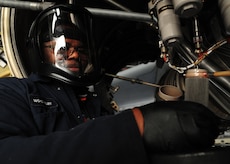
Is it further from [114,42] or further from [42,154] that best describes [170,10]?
[114,42]

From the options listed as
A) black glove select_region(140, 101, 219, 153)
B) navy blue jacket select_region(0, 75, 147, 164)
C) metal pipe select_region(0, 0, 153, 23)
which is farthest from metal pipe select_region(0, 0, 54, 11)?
black glove select_region(140, 101, 219, 153)

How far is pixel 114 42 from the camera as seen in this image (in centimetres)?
171

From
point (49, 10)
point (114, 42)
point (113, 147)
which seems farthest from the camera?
point (114, 42)

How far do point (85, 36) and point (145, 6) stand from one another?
549 millimetres

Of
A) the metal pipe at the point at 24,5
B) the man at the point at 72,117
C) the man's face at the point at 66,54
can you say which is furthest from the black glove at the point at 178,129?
the metal pipe at the point at 24,5

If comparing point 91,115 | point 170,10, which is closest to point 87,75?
point 91,115

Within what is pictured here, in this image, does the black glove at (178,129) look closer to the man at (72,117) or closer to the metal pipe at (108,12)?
the man at (72,117)

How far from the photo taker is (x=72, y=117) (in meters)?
0.94

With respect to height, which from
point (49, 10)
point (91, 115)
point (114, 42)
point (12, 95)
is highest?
point (49, 10)

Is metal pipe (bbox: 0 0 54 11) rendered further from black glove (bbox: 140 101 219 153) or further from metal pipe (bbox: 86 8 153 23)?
black glove (bbox: 140 101 219 153)

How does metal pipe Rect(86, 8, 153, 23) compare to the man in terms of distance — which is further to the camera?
metal pipe Rect(86, 8, 153, 23)

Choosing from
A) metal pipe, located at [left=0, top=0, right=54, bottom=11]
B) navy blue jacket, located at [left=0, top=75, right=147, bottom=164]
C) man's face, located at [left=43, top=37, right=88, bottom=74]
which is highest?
metal pipe, located at [left=0, top=0, right=54, bottom=11]

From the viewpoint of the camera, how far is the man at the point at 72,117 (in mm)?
570

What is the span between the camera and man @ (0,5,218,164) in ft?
1.87
